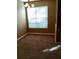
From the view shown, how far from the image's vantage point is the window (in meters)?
8.34

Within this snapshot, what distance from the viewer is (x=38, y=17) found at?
8594 millimetres

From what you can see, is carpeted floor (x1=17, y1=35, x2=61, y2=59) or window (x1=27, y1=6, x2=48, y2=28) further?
window (x1=27, y1=6, x2=48, y2=28)

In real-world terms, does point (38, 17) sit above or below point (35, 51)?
above

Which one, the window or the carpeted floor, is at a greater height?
the window

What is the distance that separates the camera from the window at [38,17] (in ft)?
27.3

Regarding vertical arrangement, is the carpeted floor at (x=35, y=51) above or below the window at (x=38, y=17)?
below

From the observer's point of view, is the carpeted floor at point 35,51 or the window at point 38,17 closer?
the carpeted floor at point 35,51

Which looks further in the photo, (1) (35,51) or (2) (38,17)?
(2) (38,17)
